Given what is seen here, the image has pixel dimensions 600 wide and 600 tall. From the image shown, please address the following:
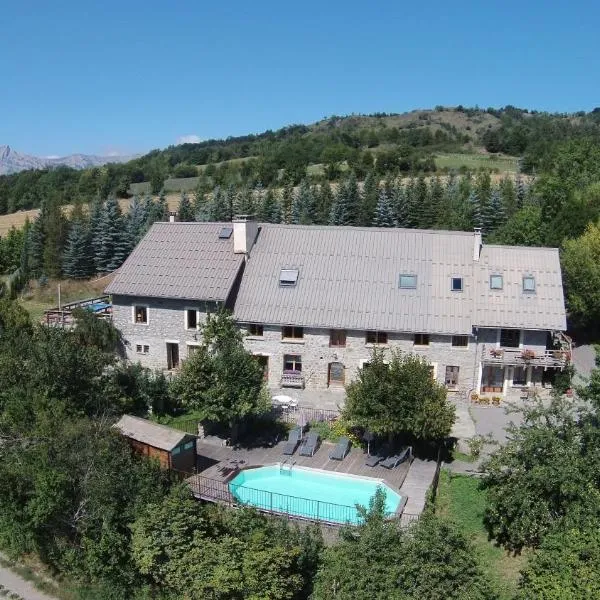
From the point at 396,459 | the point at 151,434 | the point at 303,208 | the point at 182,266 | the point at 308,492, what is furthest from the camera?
the point at 303,208

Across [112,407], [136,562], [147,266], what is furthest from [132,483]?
[147,266]

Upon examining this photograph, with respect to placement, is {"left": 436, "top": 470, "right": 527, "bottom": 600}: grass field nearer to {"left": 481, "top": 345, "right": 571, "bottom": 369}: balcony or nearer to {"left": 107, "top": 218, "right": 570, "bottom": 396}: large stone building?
{"left": 481, "top": 345, "right": 571, "bottom": 369}: balcony

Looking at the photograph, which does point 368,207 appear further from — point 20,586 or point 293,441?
point 20,586

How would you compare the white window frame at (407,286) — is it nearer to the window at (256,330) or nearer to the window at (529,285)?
the window at (529,285)

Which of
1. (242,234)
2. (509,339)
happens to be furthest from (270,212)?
(509,339)

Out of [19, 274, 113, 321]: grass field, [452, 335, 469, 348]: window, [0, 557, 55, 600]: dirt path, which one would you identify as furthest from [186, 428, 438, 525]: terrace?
[19, 274, 113, 321]: grass field

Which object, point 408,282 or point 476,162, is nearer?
point 408,282

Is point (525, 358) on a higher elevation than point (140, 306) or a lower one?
lower
